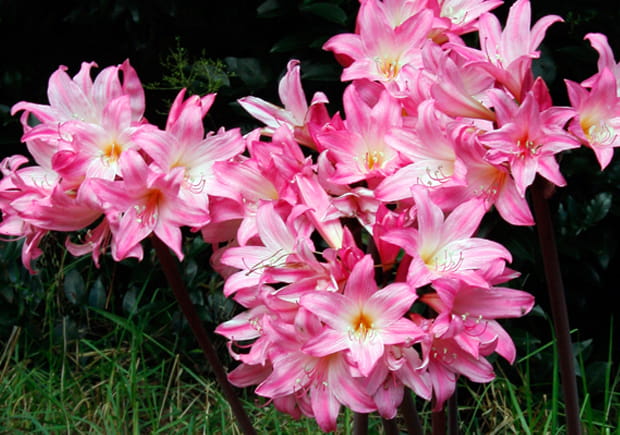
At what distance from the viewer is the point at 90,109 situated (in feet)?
3.63

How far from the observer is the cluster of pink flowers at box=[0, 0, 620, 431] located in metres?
0.93

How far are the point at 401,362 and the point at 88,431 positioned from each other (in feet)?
4.64

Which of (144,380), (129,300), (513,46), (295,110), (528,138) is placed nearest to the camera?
(528,138)

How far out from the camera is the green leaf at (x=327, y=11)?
196 centimetres

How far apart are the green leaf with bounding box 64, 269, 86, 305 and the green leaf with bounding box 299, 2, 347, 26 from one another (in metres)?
1.14

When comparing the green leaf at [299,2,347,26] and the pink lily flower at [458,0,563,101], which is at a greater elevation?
the pink lily flower at [458,0,563,101]

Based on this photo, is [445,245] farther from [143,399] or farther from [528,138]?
[143,399]

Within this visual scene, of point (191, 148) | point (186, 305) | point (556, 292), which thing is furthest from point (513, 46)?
point (186, 305)

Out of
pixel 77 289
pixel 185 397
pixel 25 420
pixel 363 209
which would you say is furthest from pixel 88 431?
pixel 363 209

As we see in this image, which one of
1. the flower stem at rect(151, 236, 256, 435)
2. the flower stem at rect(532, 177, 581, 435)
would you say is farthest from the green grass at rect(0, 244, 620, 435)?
the flower stem at rect(532, 177, 581, 435)

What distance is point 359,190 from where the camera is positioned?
3.32 feet

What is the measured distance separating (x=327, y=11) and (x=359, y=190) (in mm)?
1073

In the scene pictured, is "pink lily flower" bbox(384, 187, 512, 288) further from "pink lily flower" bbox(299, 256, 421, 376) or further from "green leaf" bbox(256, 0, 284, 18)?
"green leaf" bbox(256, 0, 284, 18)

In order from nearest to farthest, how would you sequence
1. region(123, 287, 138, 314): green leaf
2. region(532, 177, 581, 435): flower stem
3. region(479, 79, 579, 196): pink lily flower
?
region(479, 79, 579, 196): pink lily flower < region(532, 177, 581, 435): flower stem < region(123, 287, 138, 314): green leaf
